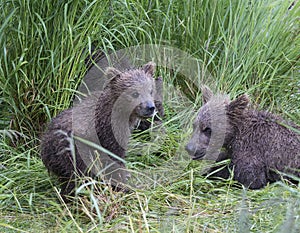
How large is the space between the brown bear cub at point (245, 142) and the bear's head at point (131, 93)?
47 cm

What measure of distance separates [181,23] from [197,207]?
7.15 feet

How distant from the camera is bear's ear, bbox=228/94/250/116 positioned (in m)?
4.31

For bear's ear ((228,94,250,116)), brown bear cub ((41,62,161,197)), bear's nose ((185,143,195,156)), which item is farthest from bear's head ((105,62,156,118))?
bear's ear ((228,94,250,116))

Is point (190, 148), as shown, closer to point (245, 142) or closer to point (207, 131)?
point (207, 131)

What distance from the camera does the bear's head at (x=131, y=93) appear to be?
4.15 meters

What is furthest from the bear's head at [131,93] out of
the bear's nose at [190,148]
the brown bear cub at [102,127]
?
the bear's nose at [190,148]

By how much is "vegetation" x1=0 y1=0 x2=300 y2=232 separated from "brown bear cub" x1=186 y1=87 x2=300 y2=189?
0.14 m

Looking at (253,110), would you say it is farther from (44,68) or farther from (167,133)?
(44,68)

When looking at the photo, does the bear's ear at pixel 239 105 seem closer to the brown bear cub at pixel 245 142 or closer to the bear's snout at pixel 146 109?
the brown bear cub at pixel 245 142

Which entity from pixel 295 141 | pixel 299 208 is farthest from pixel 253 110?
pixel 299 208

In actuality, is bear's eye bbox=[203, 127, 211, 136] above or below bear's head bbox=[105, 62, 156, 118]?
below

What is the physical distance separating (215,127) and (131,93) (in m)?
0.70

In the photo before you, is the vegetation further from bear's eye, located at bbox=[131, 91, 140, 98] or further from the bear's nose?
bear's eye, located at bbox=[131, 91, 140, 98]

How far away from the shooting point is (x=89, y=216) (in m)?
3.31
